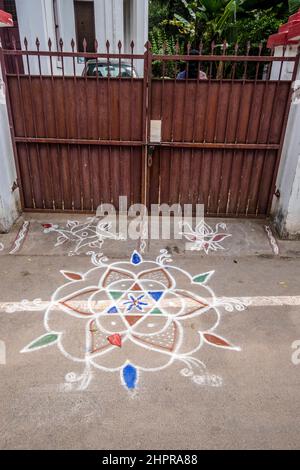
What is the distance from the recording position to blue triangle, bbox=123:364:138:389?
262 centimetres

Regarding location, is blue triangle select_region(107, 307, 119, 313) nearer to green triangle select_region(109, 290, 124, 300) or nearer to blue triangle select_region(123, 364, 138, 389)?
green triangle select_region(109, 290, 124, 300)

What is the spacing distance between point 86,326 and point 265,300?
1.96 m

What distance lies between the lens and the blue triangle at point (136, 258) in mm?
4293

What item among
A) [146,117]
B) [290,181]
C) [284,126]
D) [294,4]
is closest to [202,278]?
[290,181]

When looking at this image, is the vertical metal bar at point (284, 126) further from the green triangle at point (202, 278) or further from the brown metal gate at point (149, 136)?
the green triangle at point (202, 278)

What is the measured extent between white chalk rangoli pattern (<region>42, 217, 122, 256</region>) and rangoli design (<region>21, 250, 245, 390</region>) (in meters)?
0.52

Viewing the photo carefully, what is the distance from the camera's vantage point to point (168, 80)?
173 inches

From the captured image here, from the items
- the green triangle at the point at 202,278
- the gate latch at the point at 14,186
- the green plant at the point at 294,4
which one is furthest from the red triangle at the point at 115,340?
the green plant at the point at 294,4

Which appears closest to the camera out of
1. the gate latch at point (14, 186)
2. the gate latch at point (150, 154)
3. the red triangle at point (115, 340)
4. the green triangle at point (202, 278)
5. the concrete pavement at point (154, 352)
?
the concrete pavement at point (154, 352)

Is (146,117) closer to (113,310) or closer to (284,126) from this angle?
(284,126)

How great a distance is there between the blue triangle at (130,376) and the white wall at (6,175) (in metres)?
2.96

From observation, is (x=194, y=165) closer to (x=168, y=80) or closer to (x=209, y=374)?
(x=168, y=80)

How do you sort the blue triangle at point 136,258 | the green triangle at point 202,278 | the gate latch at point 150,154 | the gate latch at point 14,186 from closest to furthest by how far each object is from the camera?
1. the green triangle at point 202,278
2. the blue triangle at point 136,258
3. the gate latch at point 150,154
4. the gate latch at point 14,186

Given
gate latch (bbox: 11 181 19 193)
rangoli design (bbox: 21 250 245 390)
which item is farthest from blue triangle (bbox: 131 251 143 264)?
gate latch (bbox: 11 181 19 193)
